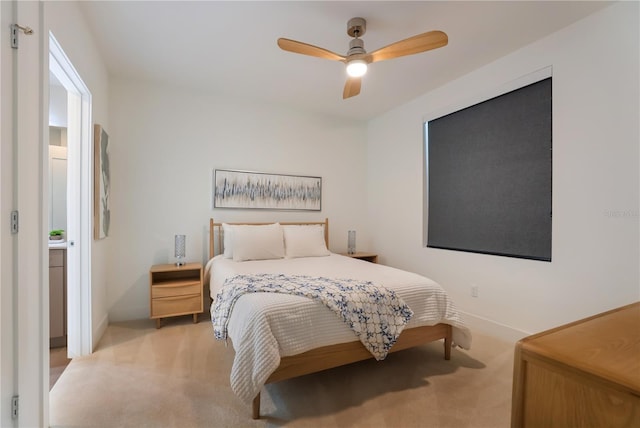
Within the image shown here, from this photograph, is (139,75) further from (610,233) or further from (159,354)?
(610,233)

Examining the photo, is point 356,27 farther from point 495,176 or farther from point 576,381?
point 576,381

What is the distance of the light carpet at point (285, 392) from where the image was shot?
1613 millimetres

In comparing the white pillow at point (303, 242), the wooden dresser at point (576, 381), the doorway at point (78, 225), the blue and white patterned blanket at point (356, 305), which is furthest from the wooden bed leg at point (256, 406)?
the white pillow at point (303, 242)

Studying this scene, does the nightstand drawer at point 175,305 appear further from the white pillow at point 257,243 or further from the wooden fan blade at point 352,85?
the wooden fan blade at point 352,85

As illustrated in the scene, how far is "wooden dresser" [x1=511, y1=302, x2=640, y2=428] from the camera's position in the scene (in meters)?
0.57

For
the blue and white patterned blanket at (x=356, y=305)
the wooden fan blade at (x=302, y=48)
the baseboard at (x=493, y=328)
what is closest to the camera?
the blue and white patterned blanket at (x=356, y=305)

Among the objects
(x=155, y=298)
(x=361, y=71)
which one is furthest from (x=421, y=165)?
(x=155, y=298)

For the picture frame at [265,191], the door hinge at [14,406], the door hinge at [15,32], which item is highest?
the door hinge at [15,32]

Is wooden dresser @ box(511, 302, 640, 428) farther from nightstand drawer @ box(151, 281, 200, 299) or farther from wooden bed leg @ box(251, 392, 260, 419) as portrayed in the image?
nightstand drawer @ box(151, 281, 200, 299)

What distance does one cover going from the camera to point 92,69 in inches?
96.1

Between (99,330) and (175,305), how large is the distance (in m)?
0.63

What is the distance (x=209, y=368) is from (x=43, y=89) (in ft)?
6.48

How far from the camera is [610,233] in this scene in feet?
6.80

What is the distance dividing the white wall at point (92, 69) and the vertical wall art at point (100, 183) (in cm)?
11
